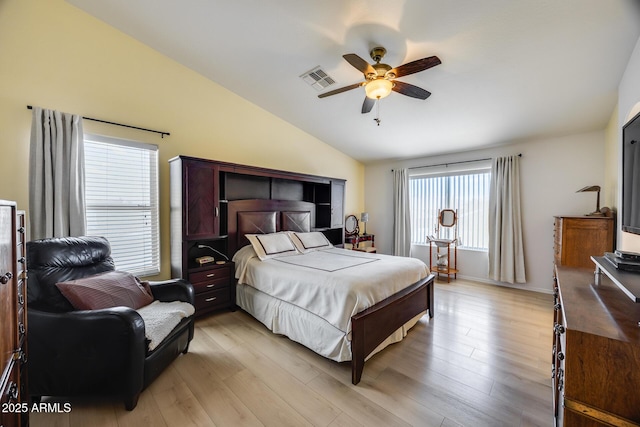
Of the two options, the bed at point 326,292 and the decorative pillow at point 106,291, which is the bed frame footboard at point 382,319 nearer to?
the bed at point 326,292

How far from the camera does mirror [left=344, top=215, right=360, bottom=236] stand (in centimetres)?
563

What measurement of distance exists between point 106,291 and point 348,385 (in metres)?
1.98

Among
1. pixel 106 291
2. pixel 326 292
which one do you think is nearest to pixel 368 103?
pixel 326 292

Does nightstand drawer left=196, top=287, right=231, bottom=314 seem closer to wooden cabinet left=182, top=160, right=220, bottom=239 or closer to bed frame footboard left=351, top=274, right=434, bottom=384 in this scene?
wooden cabinet left=182, top=160, right=220, bottom=239

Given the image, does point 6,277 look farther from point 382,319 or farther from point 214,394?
point 382,319

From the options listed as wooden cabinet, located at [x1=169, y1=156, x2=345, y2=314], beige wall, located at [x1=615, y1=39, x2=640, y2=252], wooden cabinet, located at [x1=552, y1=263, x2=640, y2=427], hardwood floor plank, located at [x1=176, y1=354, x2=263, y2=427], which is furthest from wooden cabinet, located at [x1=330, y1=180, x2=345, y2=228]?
wooden cabinet, located at [x1=552, y1=263, x2=640, y2=427]

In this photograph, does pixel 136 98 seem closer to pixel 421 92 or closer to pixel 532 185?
pixel 421 92

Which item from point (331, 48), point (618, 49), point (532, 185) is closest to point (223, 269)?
point (331, 48)

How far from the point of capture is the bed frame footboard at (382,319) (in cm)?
195

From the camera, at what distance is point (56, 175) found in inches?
92.5

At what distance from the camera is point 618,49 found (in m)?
2.13

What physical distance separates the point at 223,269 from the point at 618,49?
4.39 metres

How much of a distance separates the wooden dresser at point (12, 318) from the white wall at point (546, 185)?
546 cm

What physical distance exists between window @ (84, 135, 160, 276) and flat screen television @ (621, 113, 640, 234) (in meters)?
4.05
